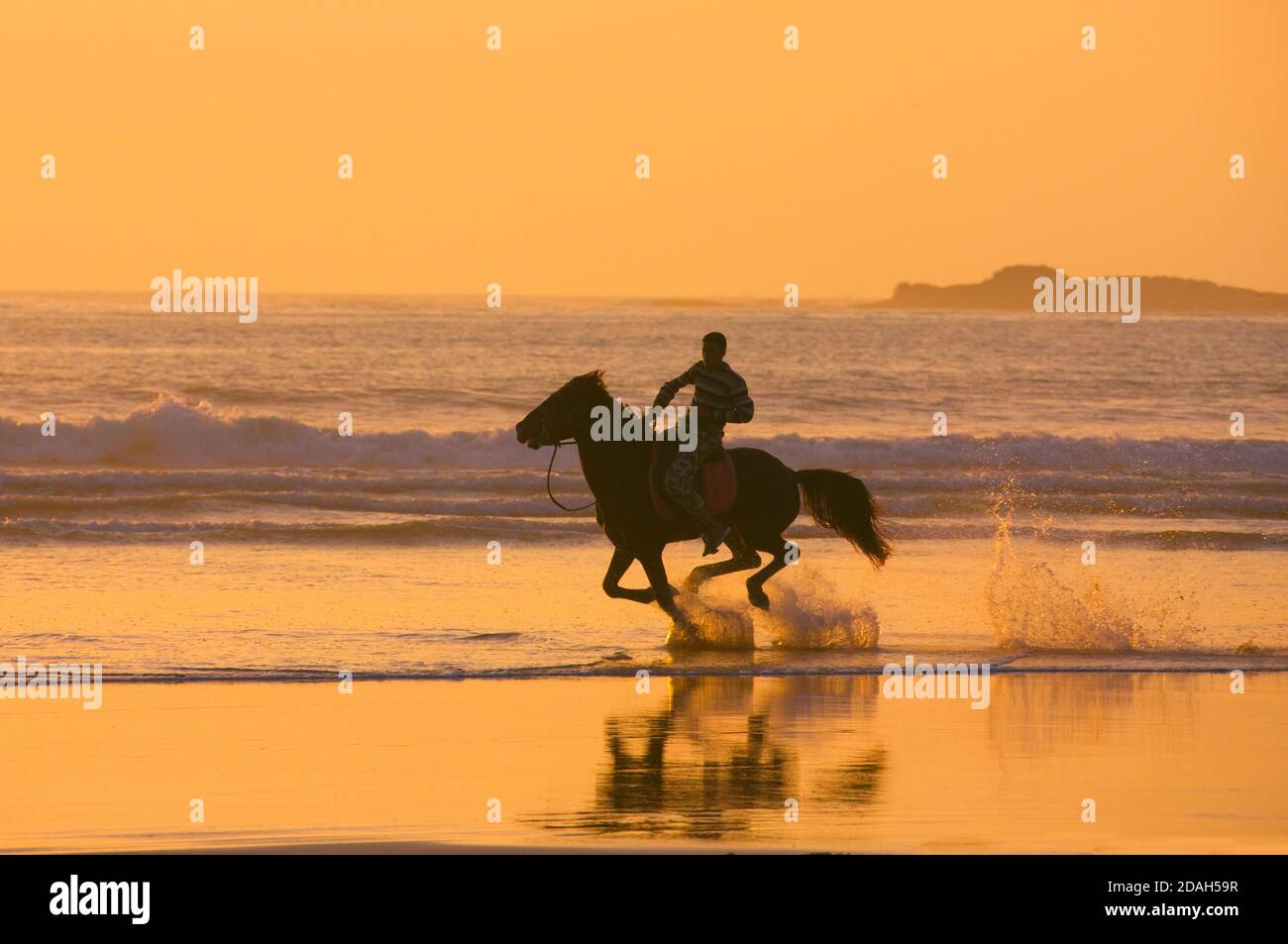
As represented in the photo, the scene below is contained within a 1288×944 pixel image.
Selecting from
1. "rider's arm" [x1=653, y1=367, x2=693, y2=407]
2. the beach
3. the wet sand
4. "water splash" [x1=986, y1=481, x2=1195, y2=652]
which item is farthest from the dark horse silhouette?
the wet sand

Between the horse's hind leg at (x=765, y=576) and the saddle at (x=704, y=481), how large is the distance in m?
0.57

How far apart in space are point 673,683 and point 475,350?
1890 inches

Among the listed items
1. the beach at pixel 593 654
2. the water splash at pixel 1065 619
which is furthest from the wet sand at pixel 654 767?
the water splash at pixel 1065 619

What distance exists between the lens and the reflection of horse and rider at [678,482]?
1485 cm

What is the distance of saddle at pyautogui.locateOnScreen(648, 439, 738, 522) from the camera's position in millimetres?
15047

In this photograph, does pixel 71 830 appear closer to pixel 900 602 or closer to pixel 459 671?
pixel 459 671

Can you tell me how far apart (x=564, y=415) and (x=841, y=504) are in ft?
8.45

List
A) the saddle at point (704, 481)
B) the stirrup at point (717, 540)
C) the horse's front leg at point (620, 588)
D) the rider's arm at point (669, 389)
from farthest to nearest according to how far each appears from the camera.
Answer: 1. the stirrup at point (717, 540)
2. the horse's front leg at point (620, 588)
3. the saddle at point (704, 481)
4. the rider's arm at point (669, 389)

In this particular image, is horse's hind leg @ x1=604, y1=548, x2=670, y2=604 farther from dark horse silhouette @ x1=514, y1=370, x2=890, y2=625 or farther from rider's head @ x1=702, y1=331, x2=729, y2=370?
rider's head @ x1=702, y1=331, x2=729, y2=370

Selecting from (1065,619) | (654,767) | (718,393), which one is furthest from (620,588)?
(654,767)

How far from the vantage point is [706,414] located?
587 inches

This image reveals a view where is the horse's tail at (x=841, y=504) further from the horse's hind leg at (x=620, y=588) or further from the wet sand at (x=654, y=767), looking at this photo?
the wet sand at (x=654, y=767)

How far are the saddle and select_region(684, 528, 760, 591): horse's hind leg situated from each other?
0.34m
